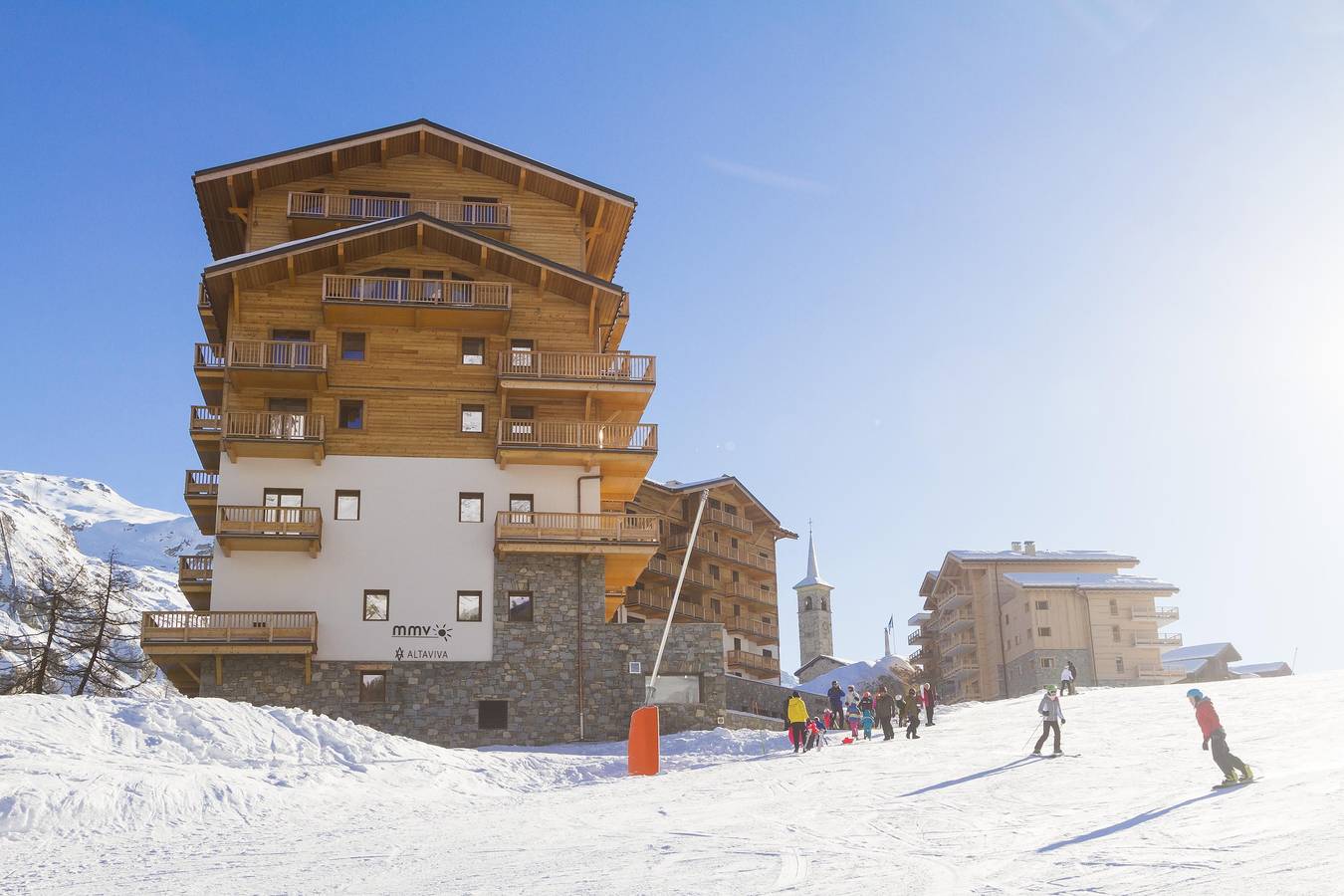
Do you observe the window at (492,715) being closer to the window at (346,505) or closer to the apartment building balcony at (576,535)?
the apartment building balcony at (576,535)

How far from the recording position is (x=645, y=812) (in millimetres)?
18219

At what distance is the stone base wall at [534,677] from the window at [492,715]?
0.14m

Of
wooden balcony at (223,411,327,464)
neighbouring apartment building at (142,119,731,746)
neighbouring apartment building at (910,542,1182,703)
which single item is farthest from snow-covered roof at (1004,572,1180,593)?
wooden balcony at (223,411,327,464)

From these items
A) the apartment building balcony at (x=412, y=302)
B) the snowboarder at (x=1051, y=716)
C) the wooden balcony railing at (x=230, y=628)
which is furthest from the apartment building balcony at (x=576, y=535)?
the snowboarder at (x=1051, y=716)

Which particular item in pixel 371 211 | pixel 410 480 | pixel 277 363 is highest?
pixel 371 211

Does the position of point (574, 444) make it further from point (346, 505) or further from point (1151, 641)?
point (1151, 641)

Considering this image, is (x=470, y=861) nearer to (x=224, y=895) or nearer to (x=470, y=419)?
(x=224, y=895)

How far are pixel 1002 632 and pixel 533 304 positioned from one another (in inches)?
1783

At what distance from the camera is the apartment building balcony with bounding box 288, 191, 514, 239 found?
42219 mm

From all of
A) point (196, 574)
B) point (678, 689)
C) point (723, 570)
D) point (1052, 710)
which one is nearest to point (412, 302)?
point (196, 574)

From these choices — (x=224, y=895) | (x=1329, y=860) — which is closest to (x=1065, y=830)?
(x=1329, y=860)

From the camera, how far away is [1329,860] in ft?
36.6

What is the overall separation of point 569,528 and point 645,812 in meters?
21.0

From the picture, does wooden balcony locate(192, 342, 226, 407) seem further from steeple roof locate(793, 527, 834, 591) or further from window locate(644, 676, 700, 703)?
steeple roof locate(793, 527, 834, 591)
